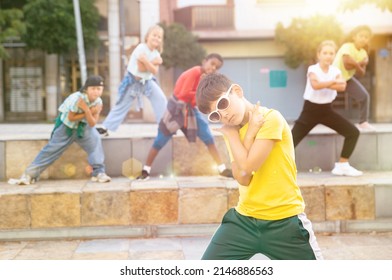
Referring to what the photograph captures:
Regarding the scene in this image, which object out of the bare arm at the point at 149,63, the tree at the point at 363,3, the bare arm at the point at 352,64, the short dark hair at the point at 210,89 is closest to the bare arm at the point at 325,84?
the bare arm at the point at 352,64

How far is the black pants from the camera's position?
548cm

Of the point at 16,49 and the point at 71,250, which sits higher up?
the point at 16,49

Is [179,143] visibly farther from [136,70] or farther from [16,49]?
[16,49]

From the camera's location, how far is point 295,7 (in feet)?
46.9

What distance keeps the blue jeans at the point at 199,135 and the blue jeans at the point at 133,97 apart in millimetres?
360

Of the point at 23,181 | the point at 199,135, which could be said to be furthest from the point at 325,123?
the point at 23,181

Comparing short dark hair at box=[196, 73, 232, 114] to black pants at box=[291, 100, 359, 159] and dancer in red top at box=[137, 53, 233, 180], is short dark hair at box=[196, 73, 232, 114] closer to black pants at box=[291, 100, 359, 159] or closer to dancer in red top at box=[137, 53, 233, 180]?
dancer in red top at box=[137, 53, 233, 180]

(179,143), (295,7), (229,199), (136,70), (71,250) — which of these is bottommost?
(71,250)

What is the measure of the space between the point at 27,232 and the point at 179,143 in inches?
69.7

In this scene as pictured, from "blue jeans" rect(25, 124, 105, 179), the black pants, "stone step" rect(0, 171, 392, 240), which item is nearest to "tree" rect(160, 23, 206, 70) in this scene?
"blue jeans" rect(25, 124, 105, 179)

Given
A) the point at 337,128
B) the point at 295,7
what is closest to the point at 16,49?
the point at 295,7

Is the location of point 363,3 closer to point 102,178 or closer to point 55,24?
point 102,178

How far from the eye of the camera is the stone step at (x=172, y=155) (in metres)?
5.77
